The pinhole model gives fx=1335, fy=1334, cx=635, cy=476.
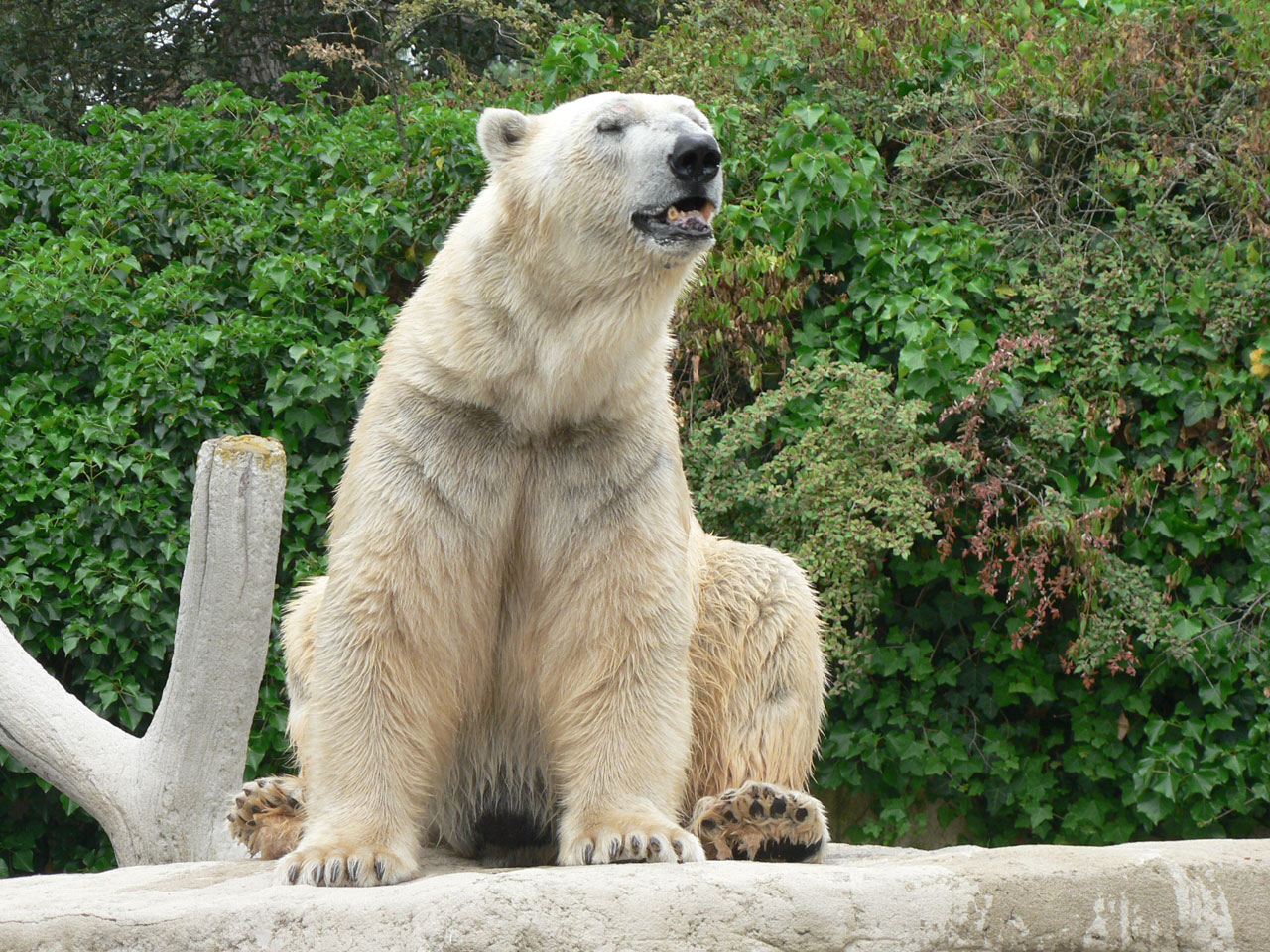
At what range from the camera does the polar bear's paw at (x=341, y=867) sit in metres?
2.70

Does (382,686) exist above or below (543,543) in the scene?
below

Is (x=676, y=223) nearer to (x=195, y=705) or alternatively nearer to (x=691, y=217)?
(x=691, y=217)

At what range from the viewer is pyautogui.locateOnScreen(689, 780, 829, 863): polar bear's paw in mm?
3086

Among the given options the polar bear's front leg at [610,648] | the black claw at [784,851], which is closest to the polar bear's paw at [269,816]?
the polar bear's front leg at [610,648]

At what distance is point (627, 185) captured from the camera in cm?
300

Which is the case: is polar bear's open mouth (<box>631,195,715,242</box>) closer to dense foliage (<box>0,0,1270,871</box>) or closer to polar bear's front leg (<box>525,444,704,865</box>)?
polar bear's front leg (<box>525,444,704,865</box>)

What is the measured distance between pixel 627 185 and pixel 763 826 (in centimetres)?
150

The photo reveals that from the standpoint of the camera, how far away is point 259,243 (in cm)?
633

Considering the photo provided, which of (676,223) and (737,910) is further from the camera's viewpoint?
(676,223)

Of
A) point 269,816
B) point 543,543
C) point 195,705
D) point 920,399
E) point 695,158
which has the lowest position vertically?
point 269,816

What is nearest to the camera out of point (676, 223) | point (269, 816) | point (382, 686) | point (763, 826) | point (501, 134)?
point (382, 686)

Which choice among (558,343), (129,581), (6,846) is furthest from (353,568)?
(6,846)

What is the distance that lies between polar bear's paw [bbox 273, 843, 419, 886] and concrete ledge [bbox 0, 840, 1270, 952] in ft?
0.29

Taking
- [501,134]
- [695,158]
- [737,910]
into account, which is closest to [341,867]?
[737,910]
